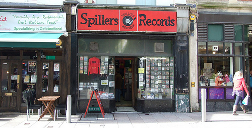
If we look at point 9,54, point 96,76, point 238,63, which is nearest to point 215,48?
point 238,63

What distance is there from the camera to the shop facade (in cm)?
861

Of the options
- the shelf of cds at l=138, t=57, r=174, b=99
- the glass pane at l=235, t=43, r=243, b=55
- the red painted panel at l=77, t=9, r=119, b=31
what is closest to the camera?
the red painted panel at l=77, t=9, r=119, b=31

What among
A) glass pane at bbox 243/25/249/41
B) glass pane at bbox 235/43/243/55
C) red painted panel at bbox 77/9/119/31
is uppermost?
red painted panel at bbox 77/9/119/31

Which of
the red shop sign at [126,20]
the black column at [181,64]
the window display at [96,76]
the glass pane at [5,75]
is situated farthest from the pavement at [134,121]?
the red shop sign at [126,20]

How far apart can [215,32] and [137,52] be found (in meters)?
3.71

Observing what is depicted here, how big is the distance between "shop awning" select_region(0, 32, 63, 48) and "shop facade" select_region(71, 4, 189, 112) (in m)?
1.06

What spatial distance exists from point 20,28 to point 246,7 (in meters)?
9.93

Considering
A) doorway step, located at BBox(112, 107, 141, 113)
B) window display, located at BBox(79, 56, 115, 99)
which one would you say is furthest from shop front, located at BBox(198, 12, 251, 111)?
window display, located at BBox(79, 56, 115, 99)

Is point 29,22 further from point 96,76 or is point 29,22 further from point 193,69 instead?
point 193,69

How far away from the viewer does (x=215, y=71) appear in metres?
9.35

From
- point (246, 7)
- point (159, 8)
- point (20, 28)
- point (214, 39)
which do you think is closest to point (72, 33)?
point (20, 28)

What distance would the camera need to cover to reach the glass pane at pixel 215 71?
30.2ft

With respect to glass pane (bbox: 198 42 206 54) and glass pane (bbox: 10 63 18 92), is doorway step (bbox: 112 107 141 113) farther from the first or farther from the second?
glass pane (bbox: 10 63 18 92)

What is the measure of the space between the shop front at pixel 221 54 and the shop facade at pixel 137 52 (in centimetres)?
93
